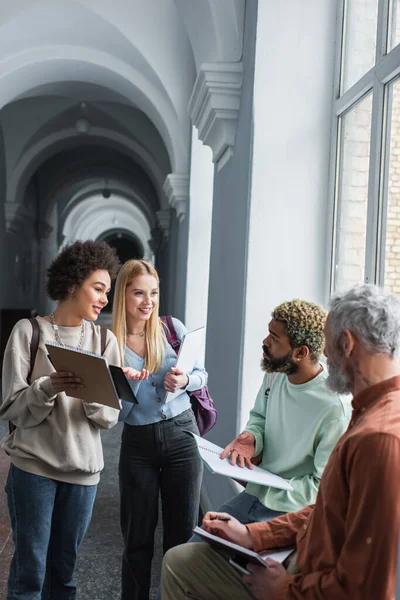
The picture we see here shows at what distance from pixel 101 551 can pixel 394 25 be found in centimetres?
341

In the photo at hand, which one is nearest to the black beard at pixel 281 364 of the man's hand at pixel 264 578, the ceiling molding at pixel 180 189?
the man's hand at pixel 264 578

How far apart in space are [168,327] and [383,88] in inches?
57.6

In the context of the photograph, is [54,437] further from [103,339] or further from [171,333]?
[171,333]

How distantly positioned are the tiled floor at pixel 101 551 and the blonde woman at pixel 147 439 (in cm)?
67

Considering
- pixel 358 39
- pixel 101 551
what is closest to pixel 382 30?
pixel 358 39

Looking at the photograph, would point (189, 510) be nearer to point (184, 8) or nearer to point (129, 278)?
point (129, 278)

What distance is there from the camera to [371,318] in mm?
1991

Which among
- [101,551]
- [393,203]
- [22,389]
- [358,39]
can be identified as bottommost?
[101,551]

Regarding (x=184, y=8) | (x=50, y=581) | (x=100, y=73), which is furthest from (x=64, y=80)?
(x=50, y=581)

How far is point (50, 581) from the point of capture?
9.91 ft

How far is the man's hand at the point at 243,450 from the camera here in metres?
2.75

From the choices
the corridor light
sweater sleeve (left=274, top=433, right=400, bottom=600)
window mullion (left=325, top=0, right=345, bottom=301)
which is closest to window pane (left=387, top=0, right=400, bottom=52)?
window mullion (left=325, top=0, right=345, bottom=301)

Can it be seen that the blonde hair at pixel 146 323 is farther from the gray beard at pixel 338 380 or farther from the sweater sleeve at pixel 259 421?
the gray beard at pixel 338 380

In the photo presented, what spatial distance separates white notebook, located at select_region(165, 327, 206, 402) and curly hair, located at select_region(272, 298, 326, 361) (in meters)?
0.60
